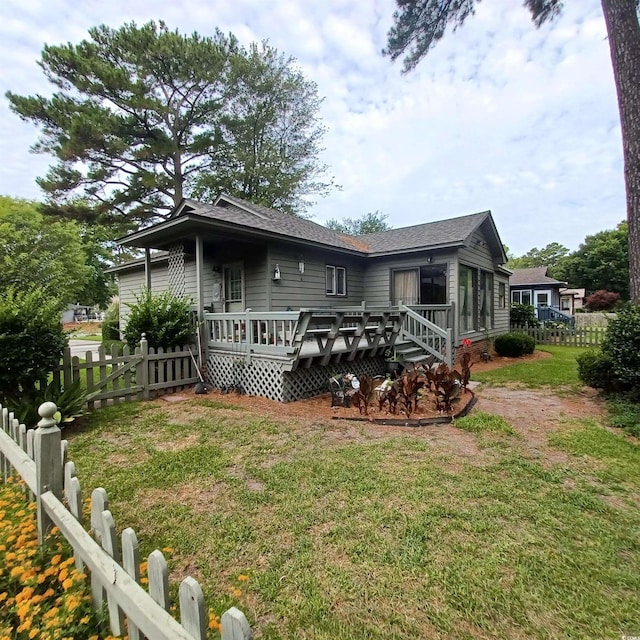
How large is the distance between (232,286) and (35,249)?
15.2 m

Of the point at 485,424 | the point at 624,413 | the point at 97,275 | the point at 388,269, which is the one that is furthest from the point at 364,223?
the point at 485,424

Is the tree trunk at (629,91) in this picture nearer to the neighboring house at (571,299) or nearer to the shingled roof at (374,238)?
the shingled roof at (374,238)

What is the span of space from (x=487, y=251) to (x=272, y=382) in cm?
1074

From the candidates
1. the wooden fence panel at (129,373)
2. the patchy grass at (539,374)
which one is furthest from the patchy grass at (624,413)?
the wooden fence panel at (129,373)

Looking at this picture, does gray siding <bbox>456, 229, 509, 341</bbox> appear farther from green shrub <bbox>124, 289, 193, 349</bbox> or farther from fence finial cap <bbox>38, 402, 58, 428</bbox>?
fence finial cap <bbox>38, 402, 58, 428</bbox>

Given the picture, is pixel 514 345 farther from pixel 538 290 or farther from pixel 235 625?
pixel 538 290

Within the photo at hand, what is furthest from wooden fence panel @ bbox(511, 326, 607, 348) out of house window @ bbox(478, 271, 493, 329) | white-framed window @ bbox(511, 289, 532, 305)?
white-framed window @ bbox(511, 289, 532, 305)

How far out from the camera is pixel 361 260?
39.4 ft

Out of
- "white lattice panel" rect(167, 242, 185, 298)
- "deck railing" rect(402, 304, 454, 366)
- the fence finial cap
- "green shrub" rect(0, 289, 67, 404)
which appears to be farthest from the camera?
"white lattice panel" rect(167, 242, 185, 298)

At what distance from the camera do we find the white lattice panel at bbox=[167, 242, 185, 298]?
905 centimetres

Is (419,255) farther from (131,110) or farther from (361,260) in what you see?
(131,110)

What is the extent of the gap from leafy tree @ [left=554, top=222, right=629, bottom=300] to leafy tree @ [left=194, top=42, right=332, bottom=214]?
31.0 metres

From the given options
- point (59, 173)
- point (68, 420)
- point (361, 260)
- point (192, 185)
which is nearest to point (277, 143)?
point (192, 185)

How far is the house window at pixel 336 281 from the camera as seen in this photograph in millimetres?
10938
